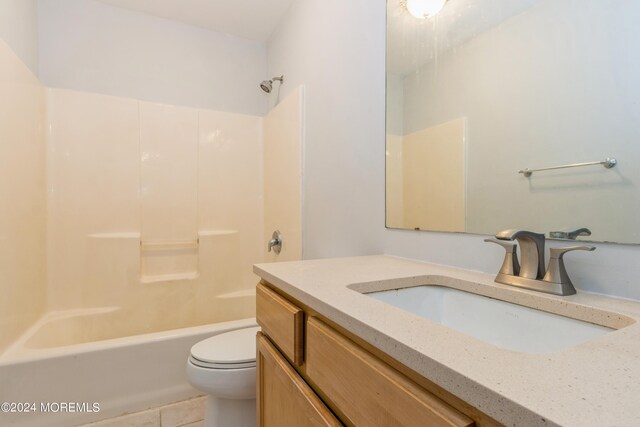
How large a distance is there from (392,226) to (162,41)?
→ 2217 mm

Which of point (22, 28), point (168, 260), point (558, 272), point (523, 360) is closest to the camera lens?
point (523, 360)

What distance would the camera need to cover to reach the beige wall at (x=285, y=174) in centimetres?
192

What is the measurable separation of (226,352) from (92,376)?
2.38ft

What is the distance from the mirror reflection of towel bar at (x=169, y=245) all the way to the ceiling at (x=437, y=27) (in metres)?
1.85

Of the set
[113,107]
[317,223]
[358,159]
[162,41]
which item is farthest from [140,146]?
[358,159]

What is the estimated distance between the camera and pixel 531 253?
0.71 meters

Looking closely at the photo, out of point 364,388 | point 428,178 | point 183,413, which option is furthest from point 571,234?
point 183,413

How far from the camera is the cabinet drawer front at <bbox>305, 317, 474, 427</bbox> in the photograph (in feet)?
1.21

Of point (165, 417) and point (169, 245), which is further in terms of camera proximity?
point (169, 245)

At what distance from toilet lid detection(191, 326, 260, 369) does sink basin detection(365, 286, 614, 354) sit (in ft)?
2.37

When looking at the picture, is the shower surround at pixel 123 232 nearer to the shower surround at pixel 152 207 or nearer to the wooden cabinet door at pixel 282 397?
the shower surround at pixel 152 207

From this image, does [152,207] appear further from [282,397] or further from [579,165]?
[579,165]

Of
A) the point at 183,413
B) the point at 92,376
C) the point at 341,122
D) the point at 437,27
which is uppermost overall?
the point at 437,27

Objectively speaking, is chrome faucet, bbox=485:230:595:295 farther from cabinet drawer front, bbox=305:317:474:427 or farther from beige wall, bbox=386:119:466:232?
cabinet drawer front, bbox=305:317:474:427
